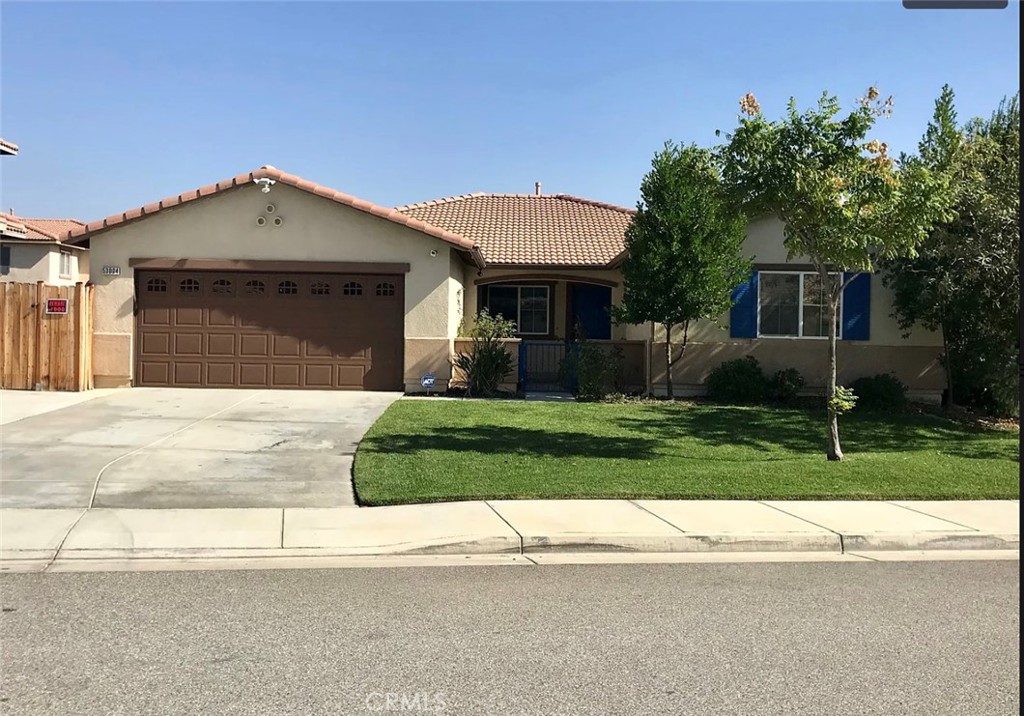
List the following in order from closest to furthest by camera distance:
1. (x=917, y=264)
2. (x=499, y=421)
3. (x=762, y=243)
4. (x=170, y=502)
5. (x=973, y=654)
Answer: (x=973, y=654)
(x=170, y=502)
(x=499, y=421)
(x=917, y=264)
(x=762, y=243)

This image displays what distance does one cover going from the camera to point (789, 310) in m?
18.9

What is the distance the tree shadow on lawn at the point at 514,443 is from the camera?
1171cm

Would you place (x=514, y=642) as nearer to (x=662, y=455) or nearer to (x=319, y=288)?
(x=662, y=455)

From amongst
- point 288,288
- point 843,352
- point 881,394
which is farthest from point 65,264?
point 881,394

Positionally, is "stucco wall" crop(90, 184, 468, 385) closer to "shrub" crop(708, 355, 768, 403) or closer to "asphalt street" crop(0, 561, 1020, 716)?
"shrub" crop(708, 355, 768, 403)

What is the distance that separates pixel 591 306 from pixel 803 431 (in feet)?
32.7

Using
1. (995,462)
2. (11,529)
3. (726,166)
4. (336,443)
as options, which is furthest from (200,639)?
(995,462)

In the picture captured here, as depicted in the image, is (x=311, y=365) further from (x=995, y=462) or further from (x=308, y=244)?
(x=995, y=462)

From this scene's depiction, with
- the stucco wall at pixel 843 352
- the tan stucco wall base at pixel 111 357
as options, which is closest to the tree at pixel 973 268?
the stucco wall at pixel 843 352

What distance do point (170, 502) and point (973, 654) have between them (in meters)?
7.17

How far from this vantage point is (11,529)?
7.62m

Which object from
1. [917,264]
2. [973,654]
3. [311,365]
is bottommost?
[973,654]

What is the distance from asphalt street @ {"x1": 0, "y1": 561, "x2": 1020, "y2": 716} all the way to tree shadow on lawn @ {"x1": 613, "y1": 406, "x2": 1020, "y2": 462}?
21.7 feet

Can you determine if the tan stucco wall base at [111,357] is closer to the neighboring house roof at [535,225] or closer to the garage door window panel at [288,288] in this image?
the garage door window panel at [288,288]
